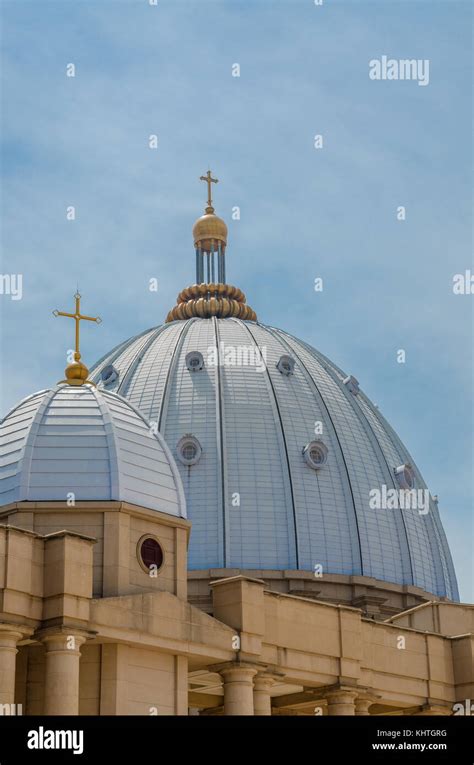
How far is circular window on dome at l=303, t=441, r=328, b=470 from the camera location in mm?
82250

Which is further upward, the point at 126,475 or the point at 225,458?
the point at 225,458

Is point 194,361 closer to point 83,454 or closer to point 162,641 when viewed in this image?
point 83,454

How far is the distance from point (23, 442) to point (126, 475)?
315 cm

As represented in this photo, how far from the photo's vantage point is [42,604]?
128ft

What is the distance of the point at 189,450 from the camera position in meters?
81.2

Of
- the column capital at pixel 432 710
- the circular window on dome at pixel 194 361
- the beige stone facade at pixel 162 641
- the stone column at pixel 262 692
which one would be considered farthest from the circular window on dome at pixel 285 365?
the stone column at pixel 262 692

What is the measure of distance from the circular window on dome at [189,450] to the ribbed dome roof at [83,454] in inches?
1398

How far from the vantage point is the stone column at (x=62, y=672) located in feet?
124

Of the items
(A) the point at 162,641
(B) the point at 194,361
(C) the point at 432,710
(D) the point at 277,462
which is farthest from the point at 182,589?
(B) the point at 194,361

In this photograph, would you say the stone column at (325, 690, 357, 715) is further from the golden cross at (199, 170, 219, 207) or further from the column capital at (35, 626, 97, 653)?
the golden cross at (199, 170, 219, 207)

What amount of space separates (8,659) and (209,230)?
6411 cm
